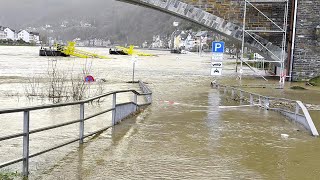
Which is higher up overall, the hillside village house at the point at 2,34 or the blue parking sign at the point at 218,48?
the hillside village house at the point at 2,34

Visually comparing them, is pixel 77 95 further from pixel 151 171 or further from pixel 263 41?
pixel 263 41

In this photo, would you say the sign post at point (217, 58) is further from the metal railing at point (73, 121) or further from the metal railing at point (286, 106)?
the metal railing at point (73, 121)

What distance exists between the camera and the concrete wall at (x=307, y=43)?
2614cm

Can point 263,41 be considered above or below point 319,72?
above

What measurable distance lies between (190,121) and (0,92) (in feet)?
37.4

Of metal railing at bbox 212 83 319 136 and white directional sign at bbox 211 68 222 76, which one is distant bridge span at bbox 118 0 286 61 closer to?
metal railing at bbox 212 83 319 136

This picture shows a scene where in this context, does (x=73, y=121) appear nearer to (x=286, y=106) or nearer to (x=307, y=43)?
(x=286, y=106)

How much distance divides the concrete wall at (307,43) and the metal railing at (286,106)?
278 inches

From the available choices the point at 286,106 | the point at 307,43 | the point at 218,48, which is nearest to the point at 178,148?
the point at 286,106

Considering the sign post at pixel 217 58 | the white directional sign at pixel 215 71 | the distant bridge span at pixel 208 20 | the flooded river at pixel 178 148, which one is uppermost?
the distant bridge span at pixel 208 20

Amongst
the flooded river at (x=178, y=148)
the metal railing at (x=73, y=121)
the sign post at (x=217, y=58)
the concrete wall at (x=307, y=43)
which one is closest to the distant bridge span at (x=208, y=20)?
the concrete wall at (x=307, y=43)

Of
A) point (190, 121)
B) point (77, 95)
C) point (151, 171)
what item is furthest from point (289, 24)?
point (151, 171)

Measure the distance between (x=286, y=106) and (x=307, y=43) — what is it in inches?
496

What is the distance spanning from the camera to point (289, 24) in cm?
2756
